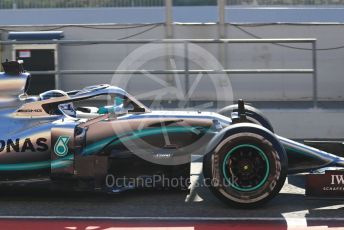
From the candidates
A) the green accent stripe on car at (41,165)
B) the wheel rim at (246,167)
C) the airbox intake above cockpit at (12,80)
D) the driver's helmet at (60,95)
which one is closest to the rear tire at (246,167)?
the wheel rim at (246,167)

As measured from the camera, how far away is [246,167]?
5.71 metres

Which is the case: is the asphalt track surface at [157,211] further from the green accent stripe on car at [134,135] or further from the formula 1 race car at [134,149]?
the green accent stripe on car at [134,135]

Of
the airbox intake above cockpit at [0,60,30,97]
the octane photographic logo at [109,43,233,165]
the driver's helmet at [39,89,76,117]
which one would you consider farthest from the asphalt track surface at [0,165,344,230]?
the airbox intake above cockpit at [0,60,30,97]

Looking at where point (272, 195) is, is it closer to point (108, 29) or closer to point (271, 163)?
point (271, 163)

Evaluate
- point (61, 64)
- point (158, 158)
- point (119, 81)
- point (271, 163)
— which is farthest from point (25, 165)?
point (61, 64)

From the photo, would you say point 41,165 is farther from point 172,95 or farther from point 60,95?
point 172,95

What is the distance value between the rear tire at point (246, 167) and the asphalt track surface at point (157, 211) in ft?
0.55

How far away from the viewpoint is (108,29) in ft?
43.7

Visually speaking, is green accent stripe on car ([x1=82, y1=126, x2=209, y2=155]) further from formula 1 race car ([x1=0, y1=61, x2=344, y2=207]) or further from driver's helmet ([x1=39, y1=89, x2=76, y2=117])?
driver's helmet ([x1=39, y1=89, x2=76, y2=117])

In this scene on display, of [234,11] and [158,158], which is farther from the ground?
[234,11]

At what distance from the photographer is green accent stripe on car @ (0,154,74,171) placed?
588cm

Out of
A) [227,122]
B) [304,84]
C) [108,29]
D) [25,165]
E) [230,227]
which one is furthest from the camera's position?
[108,29]

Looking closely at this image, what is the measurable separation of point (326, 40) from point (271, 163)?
793 cm

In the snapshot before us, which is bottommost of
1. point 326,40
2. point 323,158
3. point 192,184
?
point 192,184
